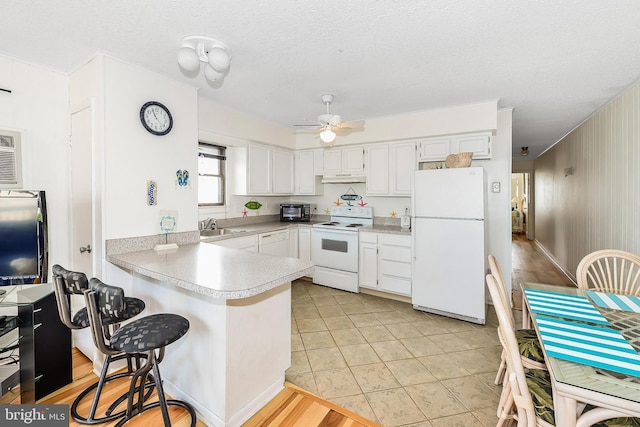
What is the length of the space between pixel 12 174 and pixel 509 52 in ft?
12.5

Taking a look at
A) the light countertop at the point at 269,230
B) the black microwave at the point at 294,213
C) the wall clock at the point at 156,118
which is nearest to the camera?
the wall clock at the point at 156,118

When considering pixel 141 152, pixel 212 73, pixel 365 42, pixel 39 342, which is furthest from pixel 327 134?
pixel 39 342

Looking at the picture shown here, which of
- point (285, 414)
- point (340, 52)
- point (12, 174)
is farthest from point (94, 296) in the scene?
point (340, 52)

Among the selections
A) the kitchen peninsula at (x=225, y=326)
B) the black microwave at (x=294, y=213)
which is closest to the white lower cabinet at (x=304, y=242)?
the black microwave at (x=294, y=213)

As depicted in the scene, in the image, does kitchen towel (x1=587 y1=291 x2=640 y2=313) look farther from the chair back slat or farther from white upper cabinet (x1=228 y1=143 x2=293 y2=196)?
white upper cabinet (x1=228 y1=143 x2=293 y2=196)

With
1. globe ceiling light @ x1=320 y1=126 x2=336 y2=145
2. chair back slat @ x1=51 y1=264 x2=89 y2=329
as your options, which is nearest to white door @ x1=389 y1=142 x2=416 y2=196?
globe ceiling light @ x1=320 y1=126 x2=336 y2=145

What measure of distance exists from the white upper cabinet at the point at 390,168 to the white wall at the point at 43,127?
11.0 ft

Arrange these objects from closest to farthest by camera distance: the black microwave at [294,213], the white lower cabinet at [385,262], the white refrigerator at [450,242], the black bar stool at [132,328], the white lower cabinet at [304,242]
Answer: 1. the black bar stool at [132,328]
2. the white refrigerator at [450,242]
3. the white lower cabinet at [385,262]
4. the white lower cabinet at [304,242]
5. the black microwave at [294,213]

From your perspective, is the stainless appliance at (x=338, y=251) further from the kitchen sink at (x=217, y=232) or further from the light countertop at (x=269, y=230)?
the kitchen sink at (x=217, y=232)

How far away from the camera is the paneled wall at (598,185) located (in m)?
2.88

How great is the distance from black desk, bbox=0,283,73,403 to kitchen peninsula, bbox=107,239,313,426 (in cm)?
51

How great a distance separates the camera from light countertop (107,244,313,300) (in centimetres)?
139

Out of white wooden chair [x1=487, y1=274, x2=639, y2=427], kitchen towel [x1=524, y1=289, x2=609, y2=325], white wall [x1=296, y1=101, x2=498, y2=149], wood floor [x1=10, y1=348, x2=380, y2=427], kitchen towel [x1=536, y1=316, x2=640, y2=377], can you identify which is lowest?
wood floor [x1=10, y1=348, x2=380, y2=427]

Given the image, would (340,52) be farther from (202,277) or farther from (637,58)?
(637,58)
